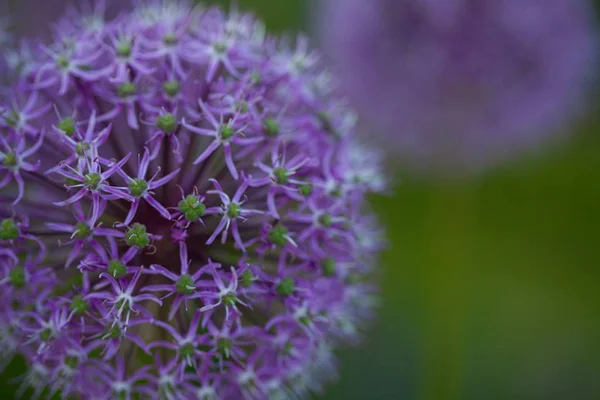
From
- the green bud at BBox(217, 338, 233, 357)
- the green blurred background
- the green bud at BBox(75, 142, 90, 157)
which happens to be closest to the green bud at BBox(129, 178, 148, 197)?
the green bud at BBox(75, 142, 90, 157)

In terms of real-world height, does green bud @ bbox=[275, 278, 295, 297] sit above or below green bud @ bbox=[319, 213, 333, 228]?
below

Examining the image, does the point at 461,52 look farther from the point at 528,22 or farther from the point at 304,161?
the point at 304,161

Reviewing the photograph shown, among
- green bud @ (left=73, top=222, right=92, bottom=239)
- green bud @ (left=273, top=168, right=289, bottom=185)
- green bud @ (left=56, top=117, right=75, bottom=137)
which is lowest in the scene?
green bud @ (left=73, top=222, right=92, bottom=239)

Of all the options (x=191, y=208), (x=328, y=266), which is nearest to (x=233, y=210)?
(x=191, y=208)

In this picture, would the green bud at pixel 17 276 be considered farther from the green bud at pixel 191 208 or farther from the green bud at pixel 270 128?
the green bud at pixel 270 128

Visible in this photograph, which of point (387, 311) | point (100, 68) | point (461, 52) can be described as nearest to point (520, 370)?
point (387, 311)

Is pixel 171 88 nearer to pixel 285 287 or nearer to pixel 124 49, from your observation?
pixel 124 49

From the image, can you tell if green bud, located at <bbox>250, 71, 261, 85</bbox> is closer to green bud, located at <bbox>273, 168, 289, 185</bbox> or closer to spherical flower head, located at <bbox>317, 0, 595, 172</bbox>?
green bud, located at <bbox>273, 168, 289, 185</bbox>
